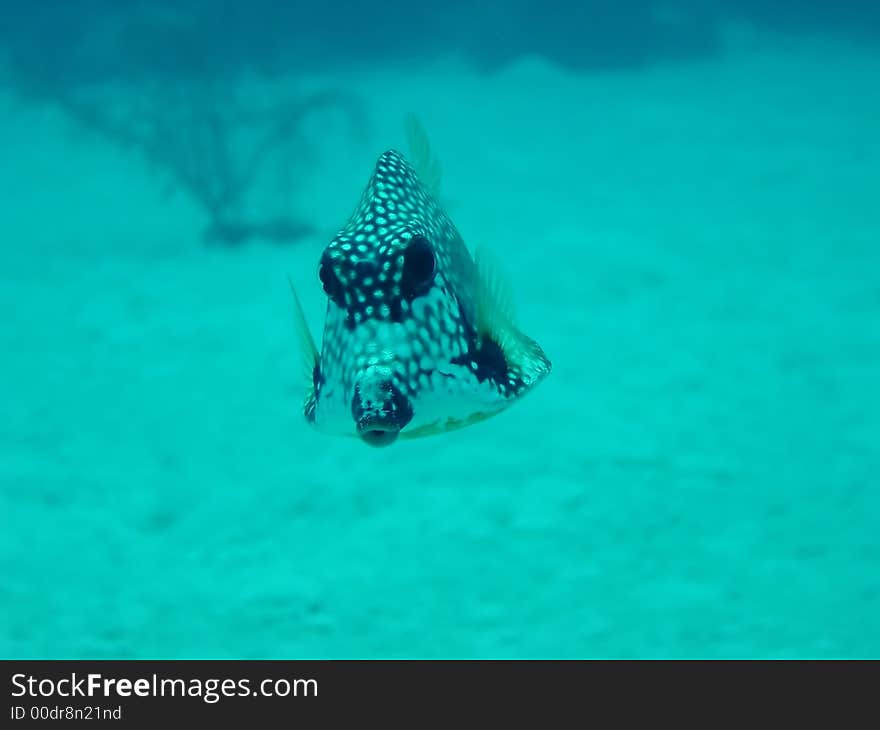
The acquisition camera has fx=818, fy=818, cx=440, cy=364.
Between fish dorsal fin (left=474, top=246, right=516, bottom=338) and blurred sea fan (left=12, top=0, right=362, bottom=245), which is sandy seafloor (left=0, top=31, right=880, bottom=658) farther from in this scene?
fish dorsal fin (left=474, top=246, right=516, bottom=338)

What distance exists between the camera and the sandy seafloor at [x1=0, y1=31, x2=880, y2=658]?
4707 millimetres

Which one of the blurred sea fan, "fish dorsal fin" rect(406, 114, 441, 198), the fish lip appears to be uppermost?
the blurred sea fan

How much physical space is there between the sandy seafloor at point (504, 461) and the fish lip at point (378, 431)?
2.92m

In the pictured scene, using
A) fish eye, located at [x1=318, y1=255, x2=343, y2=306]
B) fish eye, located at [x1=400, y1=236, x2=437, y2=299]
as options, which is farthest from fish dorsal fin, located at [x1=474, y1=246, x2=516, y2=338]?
fish eye, located at [x1=318, y1=255, x2=343, y2=306]

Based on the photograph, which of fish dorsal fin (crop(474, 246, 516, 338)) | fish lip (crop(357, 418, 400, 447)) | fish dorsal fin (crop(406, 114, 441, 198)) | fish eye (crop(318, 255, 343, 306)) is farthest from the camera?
fish dorsal fin (crop(406, 114, 441, 198))

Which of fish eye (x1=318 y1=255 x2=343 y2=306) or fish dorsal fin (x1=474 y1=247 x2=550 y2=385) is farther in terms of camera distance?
fish dorsal fin (x1=474 y1=247 x2=550 y2=385)

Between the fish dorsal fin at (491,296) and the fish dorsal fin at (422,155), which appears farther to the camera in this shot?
the fish dorsal fin at (422,155)

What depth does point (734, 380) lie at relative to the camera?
7.02m

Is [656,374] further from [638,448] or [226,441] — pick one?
[226,441]

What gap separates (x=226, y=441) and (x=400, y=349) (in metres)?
4.80

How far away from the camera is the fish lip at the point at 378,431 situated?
5.96ft

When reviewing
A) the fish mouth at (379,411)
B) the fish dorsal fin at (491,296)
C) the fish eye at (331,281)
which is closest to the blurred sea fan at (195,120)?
the fish dorsal fin at (491,296)

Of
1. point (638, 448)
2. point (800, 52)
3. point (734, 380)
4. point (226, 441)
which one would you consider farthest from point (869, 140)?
point (226, 441)

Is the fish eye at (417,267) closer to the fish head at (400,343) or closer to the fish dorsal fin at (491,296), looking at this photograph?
the fish head at (400,343)
